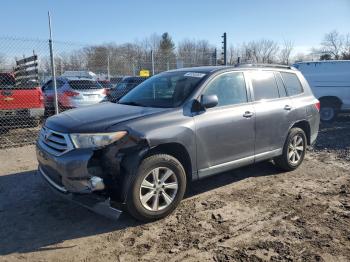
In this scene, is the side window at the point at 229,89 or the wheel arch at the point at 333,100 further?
the wheel arch at the point at 333,100

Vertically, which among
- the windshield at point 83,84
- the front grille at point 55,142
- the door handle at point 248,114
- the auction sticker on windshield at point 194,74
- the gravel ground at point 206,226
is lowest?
the gravel ground at point 206,226

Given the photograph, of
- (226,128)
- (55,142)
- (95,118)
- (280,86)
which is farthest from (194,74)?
(55,142)

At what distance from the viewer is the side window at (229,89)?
15.8 ft

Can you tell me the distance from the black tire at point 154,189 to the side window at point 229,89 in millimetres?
1137

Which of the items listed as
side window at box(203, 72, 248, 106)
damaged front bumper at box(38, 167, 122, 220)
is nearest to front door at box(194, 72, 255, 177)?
side window at box(203, 72, 248, 106)

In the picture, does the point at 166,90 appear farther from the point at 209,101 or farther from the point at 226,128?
the point at 226,128

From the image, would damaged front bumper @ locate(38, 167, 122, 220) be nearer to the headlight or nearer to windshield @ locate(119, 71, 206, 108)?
the headlight

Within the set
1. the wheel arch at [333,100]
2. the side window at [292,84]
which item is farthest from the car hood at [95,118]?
the wheel arch at [333,100]

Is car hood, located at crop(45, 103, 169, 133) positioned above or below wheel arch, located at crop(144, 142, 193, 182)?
above

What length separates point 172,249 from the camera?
357 cm

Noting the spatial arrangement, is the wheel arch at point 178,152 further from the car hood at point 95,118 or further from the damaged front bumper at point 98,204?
the damaged front bumper at point 98,204

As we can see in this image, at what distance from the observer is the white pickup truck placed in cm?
1127

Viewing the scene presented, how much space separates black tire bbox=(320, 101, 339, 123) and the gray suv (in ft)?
21.3

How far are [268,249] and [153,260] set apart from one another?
117 centimetres
